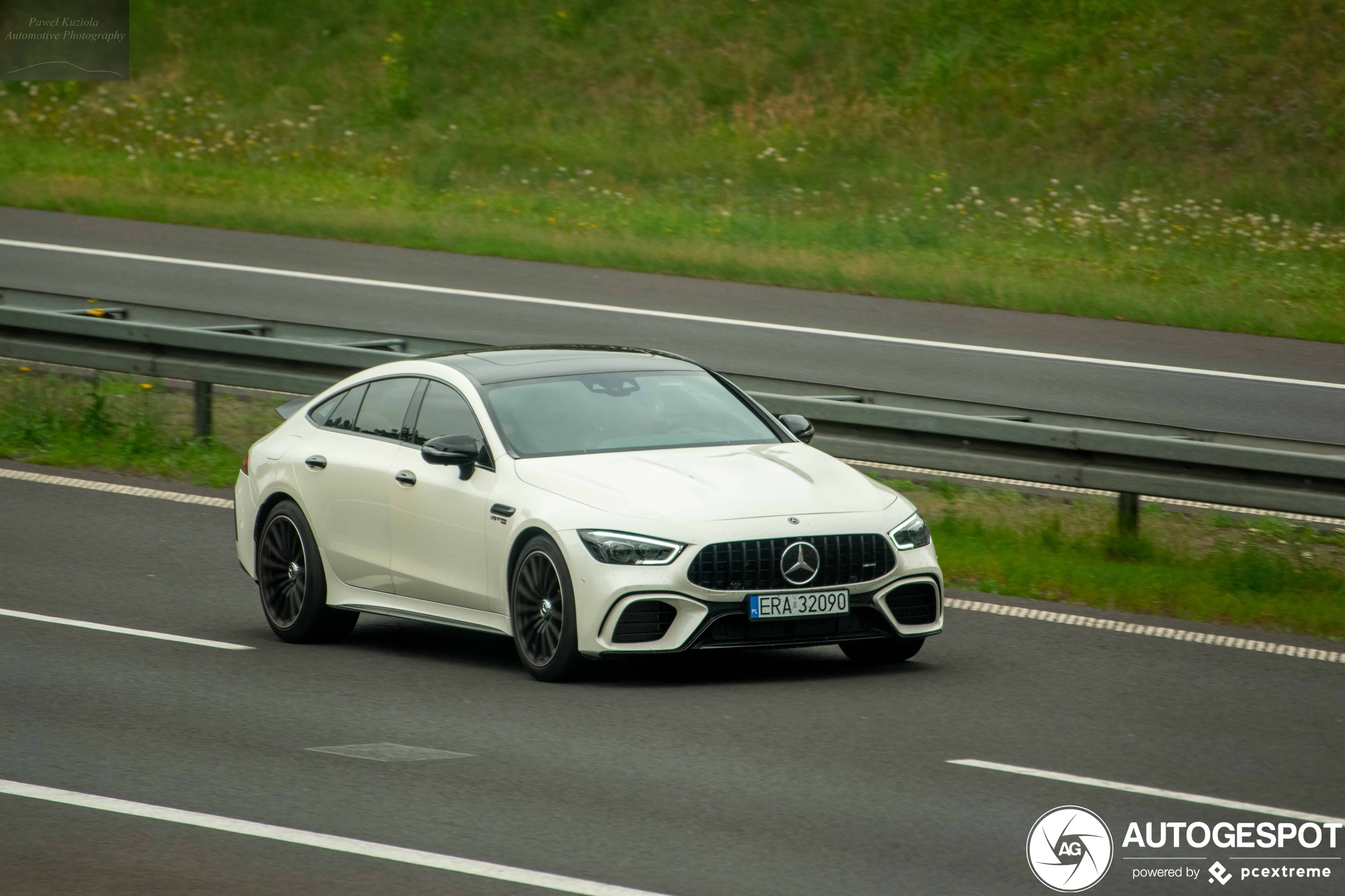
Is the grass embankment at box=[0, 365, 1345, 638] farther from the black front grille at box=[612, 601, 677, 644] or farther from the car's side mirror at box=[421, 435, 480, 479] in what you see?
the car's side mirror at box=[421, 435, 480, 479]

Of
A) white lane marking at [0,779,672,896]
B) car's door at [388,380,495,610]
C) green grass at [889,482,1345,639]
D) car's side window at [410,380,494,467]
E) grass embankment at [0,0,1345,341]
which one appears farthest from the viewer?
grass embankment at [0,0,1345,341]

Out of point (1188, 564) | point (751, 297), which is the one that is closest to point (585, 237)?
point (751, 297)

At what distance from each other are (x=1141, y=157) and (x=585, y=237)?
8301mm

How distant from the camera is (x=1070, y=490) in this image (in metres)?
14.3

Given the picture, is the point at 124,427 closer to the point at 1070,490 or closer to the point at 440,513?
the point at 440,513

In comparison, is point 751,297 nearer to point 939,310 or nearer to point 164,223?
point 939,310

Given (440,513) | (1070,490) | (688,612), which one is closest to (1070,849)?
(688,612)

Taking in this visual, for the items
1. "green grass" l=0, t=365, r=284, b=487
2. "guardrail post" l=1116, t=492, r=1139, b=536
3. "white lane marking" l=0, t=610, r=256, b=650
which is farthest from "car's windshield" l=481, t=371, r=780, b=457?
"green grass" l=0, t=365, r=284, b=487

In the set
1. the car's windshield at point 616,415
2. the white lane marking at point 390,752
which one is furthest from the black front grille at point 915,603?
the white lane marking at point 390,752

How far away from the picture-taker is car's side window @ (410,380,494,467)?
9758 millimetres

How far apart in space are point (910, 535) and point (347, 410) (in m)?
3.23

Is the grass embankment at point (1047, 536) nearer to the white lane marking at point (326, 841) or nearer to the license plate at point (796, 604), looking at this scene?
the license plate at point (796, 604)

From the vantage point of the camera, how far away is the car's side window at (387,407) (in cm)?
1021

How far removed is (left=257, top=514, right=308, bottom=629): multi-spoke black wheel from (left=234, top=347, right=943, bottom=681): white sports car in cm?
1
